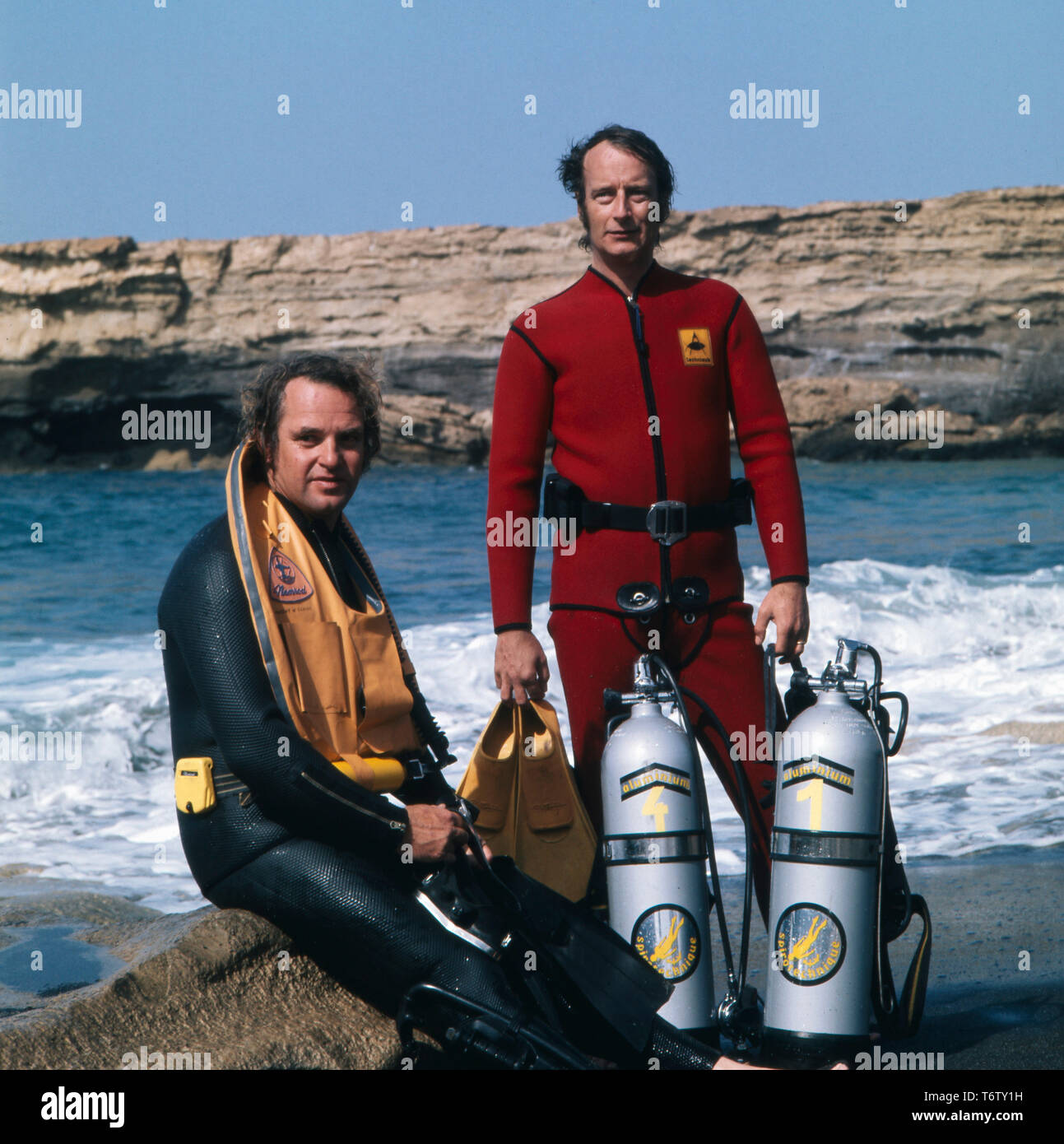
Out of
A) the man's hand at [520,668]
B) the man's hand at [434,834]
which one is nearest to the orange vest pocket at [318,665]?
the man's hand at [434,834]

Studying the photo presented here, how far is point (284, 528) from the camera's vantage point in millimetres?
2381

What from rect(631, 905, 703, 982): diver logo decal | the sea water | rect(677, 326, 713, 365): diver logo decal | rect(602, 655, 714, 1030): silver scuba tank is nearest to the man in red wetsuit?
rect(677, 326, 713, 365): diver logo decal

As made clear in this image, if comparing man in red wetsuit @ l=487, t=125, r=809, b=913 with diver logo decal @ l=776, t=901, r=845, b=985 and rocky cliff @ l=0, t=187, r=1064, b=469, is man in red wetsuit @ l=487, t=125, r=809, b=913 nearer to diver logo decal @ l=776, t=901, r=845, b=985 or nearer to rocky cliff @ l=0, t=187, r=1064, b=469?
diver logo decal @ l=776, t=901, r=845, b=985

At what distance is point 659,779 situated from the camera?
2.46m

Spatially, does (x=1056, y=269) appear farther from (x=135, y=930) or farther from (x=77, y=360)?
(x=135, y=930)

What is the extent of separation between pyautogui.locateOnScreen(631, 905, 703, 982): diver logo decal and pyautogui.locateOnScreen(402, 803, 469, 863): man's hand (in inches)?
16.8

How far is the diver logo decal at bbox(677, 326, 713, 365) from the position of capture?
2.70 meters

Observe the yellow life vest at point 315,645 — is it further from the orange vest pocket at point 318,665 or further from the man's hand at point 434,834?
the man's hand at point 434,834

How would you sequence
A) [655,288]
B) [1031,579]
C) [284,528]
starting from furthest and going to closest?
[1031,579]
[655,288]
[284,528]

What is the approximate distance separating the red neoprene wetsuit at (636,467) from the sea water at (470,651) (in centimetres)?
172

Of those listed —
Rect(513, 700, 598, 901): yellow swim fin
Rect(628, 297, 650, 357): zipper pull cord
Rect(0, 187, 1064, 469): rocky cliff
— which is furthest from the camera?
Rect(0, 187, 1064, 469): rocky cliff

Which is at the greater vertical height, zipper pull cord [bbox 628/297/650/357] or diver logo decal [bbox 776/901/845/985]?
zipper pull cord [bbox 628/297/650/357]
